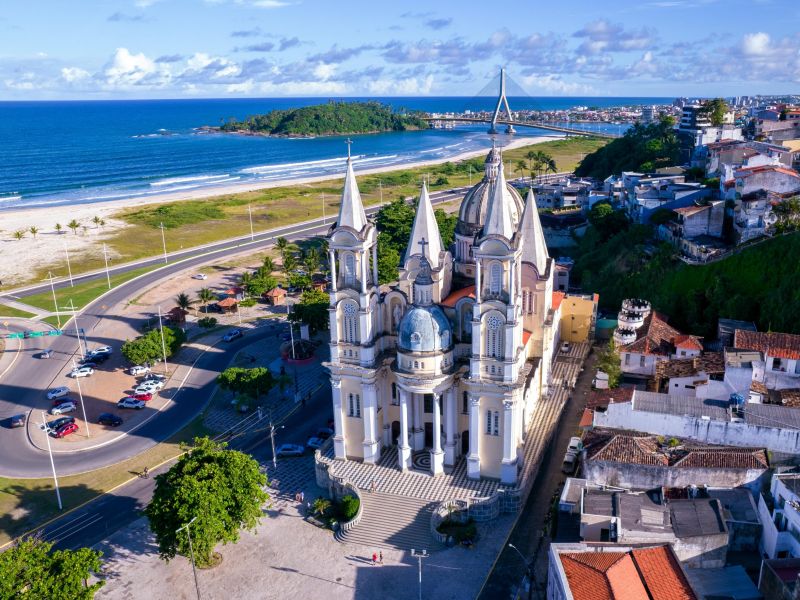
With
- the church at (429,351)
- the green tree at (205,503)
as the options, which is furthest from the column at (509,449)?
the green tree at (205,503)

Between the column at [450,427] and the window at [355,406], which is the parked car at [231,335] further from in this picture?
the column at [450,427]

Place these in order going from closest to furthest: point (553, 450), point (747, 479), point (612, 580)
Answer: point (612, 580) < point (747, 479) < point (553, 450)

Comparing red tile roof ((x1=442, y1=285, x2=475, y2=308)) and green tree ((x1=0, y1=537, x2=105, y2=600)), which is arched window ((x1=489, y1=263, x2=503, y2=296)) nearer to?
red tile roof ((x1=442, y1=285, x2=475, y2=308))

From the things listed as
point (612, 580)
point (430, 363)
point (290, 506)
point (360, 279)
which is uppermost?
point (360, 279)

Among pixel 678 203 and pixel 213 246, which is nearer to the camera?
pixel 678 203

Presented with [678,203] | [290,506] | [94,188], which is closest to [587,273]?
[678,203]

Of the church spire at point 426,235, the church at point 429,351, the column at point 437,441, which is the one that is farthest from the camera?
the church spire at point 426,235

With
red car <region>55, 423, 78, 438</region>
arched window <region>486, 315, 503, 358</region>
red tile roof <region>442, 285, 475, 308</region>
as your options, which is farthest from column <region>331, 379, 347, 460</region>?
red car <region>55, 423, 78, 438</region>

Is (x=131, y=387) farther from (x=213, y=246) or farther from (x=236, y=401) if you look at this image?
(x=213, y=246)
